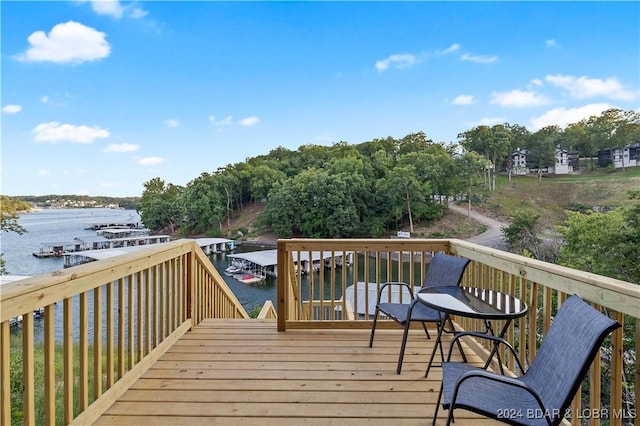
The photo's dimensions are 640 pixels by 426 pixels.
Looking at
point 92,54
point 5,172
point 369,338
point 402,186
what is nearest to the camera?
point 369,338

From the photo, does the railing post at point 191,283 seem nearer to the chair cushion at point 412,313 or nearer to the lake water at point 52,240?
the chair cushion at point 412,313

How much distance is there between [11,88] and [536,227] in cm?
2570

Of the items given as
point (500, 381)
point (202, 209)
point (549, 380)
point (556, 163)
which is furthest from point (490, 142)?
point (500, 381)

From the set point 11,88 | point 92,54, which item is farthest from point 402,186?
point 11,88

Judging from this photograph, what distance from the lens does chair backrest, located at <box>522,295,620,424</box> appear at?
1227 millimetres

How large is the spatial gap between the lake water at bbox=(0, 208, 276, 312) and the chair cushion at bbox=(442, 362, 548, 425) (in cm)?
1434

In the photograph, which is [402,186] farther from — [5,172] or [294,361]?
[294,361]

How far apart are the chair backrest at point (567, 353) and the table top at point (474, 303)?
0.37 m

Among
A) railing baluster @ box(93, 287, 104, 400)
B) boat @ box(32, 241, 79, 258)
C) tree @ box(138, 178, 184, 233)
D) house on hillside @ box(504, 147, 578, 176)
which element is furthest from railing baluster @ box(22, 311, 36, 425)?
house on hillside @ box(504, 147, 578, 176)

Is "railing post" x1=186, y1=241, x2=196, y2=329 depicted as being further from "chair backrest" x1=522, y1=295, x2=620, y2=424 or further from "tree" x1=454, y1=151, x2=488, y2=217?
"tree" x1=454, y1=151, x2=488, y2=217

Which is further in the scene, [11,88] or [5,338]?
[11,88]

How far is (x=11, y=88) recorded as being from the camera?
32.1 feet

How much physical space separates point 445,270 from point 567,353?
5.00 ft

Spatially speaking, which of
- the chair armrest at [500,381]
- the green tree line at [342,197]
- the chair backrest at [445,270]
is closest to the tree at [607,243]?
the chair backrest at [445,270]
